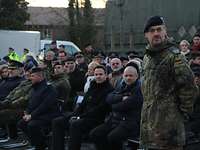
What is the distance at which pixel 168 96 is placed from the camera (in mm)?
5168

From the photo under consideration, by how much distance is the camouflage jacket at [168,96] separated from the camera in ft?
16.9

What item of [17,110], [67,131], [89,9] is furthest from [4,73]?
[89,9]

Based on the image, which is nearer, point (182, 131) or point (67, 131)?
point (182, 131)

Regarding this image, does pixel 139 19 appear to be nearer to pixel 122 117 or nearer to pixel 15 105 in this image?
pixel 15 105

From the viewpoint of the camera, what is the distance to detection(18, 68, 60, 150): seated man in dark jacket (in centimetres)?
922

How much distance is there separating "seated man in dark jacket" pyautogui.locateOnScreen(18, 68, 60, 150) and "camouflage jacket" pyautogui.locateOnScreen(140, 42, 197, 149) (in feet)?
14.0

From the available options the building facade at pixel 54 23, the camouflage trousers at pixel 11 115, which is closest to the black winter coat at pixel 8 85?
the camouflage trousers at pixel 11 115

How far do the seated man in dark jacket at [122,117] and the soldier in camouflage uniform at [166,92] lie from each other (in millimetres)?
2408

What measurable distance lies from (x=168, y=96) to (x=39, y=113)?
14.9ft

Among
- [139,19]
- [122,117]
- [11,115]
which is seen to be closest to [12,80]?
[11,115]

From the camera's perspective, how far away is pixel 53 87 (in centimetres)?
962

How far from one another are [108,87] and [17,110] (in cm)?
275

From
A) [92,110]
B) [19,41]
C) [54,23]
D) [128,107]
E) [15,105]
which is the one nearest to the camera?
[128,107]

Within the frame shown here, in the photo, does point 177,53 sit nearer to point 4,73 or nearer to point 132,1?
point 4,73
